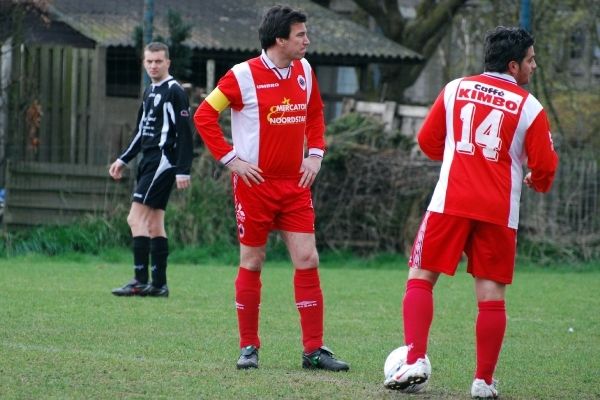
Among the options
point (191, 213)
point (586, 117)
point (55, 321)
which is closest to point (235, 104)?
point (55, 321)

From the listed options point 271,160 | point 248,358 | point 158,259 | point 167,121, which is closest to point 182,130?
point 167,121

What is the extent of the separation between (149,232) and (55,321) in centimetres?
193

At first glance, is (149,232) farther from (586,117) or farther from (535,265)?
(586,117)

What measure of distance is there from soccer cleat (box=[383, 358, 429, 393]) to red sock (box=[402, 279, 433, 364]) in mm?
38

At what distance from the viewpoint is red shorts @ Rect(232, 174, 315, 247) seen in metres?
5.36

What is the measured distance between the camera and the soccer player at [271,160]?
5.30m

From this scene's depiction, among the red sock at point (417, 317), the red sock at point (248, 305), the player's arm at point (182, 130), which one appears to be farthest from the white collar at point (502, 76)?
the player's arm at point (182, 130)

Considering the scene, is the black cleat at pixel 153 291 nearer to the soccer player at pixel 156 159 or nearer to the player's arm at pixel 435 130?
the soccer player at pixel 156 159

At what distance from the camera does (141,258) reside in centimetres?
837

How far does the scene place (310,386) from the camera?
4.73m

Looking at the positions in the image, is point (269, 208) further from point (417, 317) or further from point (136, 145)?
point (136, 145)

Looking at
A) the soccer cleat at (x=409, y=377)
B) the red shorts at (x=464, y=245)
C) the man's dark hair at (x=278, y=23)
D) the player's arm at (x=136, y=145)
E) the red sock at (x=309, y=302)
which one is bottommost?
the soccer cleat at (x=409, y=377)

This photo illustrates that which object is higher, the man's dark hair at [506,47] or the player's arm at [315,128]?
the man's dark hair at [506,47]

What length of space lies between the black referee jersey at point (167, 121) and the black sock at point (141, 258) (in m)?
0.76
